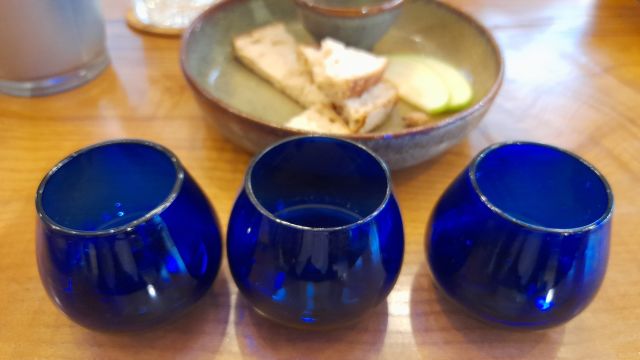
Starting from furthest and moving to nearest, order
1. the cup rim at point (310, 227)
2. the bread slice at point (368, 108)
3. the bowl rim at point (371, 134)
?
the bread slice at point (368, 108)
the bowl rim at point (371, 134)
the cup rim at point (310, 227)

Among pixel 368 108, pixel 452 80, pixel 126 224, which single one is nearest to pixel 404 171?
pixel 368 108

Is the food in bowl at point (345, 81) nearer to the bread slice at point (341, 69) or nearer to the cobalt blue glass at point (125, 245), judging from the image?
the bread slice at point (341, 69)

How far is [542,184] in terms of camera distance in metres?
0.45

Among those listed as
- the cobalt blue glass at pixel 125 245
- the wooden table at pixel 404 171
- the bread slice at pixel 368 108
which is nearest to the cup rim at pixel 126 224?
the cobalt blue glass at pixel 125 245

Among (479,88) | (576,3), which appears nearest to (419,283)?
(479,88)

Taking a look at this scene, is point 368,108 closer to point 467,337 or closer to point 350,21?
point 350,21

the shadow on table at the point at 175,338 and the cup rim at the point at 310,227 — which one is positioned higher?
the cup rim at the point at 310,227

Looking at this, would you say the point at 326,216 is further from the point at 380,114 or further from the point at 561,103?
the point at 561,103

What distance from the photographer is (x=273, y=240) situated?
34cm

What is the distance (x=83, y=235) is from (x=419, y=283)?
0.86ft

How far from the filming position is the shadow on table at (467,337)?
1.34 feet

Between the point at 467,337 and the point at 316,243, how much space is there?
168 mm

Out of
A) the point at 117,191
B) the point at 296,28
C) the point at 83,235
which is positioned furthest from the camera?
the point at 296,28

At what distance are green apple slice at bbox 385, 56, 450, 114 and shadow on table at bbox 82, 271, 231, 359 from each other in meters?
0.34
